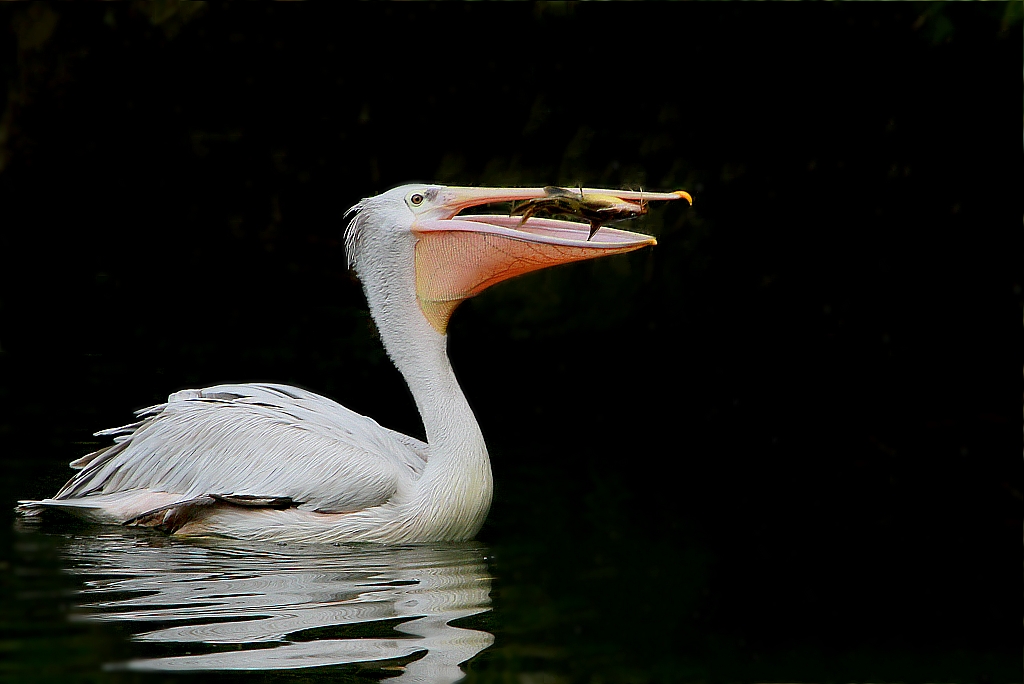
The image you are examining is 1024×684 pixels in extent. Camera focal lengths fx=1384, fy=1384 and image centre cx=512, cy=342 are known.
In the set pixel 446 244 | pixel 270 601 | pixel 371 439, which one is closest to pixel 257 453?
pixel 371 439

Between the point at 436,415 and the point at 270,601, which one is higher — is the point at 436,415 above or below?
above

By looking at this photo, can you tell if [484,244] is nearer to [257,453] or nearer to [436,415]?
[436,415]

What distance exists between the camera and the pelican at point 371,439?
4465mm

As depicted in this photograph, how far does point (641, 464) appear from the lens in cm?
590

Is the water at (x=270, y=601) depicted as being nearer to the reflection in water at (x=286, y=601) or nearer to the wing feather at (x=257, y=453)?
the reflection in water at (x=286, y=601)

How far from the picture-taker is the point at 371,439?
4664 millimetres

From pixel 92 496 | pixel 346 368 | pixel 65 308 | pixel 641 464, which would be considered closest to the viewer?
pixel 92 496

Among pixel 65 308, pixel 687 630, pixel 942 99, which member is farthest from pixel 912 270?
pixel 65 308

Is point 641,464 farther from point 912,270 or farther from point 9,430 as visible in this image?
point 9,430

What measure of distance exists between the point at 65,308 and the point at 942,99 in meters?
5.13

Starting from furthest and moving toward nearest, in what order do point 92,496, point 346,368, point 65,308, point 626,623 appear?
point 65,308 < point 346,368 < point 92,496 < point 626,623

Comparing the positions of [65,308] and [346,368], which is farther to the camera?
[65,308]

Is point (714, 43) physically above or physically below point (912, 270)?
above

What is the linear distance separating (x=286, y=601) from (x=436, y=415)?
95 centimetres
